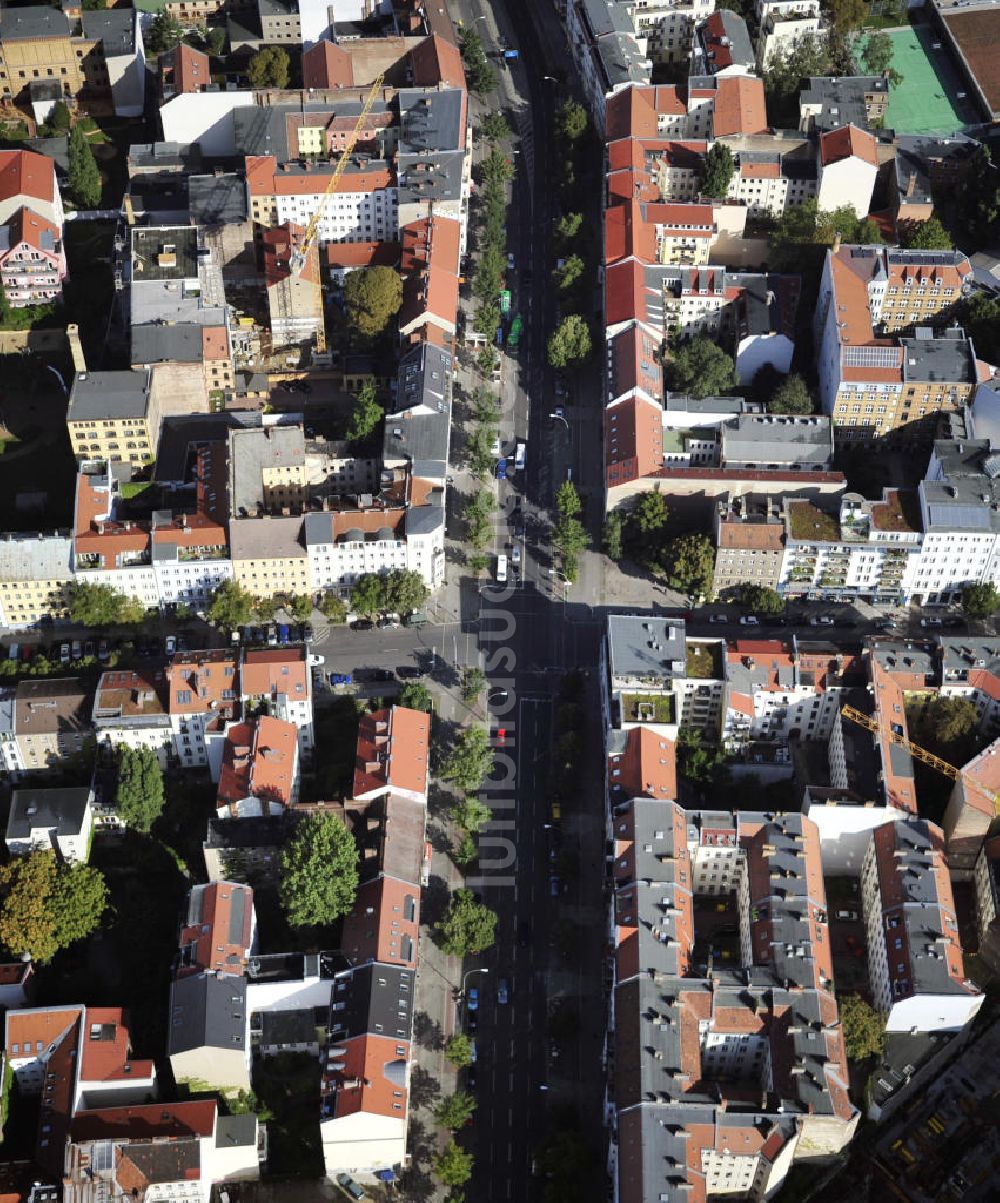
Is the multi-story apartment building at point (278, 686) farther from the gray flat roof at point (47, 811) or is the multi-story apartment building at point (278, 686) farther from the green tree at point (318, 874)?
the gray flat roof at point (47, 811)

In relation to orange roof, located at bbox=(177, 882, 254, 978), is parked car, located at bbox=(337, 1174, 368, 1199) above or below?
below

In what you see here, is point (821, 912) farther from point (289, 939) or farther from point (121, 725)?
point (121, 725)

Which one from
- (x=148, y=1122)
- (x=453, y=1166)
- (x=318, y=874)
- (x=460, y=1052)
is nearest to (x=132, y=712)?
(x=318, y=874)

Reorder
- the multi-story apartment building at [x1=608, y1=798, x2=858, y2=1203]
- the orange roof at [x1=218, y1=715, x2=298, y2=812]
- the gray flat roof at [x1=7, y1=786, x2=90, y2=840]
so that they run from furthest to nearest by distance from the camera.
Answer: the orange roof at [x1=218, y1=715, x2=298, y2=812]
the gray flat roof at [x1=7, y1=786, x2=90, y2=840]
the multi-story apartment building at [x1=608, y1=798, x2=858, y2=1203]

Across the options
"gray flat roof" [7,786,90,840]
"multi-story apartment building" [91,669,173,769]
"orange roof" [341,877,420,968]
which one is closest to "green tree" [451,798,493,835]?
"orange roof" [341,877,420,968]

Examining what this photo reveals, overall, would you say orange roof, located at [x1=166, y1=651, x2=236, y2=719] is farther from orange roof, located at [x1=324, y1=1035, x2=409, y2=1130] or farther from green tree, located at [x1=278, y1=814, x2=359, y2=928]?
orange roof, located at [x1=324, y1=1035, x2=409, y2=1130]

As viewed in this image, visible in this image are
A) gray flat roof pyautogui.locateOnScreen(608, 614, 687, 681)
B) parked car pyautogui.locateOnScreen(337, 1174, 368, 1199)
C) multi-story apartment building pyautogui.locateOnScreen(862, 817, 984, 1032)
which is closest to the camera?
parked car pyautogui.locateOnScreen(337, 1174, 368, 1199)
